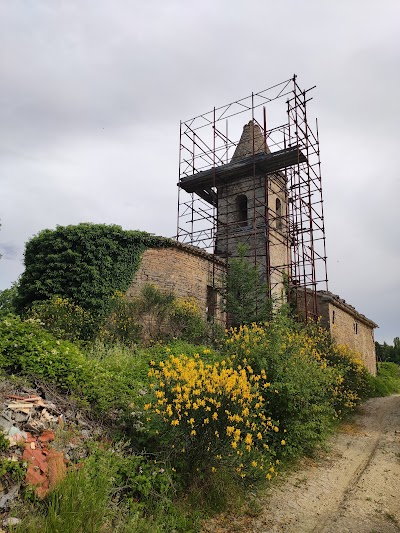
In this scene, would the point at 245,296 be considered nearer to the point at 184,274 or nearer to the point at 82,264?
the point at 184,274

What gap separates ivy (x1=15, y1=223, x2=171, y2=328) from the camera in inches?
495

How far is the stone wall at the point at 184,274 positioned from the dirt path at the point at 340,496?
718 centimetres

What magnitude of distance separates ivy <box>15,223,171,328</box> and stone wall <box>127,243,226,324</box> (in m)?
0.43

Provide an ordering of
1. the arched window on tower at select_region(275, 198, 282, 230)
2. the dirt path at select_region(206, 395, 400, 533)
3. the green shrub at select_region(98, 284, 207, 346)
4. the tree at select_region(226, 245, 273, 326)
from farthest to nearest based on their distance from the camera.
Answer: the arched window on tower at select_region(275, 198, 282, 230)
the tree at select_region(226, 245, 273, 326)
the green shrub at select_region(98, 284, 207, 346)
the dirt path at select_region(206, 395, 400, 533)

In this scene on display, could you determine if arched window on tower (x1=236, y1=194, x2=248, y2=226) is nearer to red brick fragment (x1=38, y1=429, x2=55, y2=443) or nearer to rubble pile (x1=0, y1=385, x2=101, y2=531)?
rubble pile (x1=0, y1=385, x2=101, y2=531)

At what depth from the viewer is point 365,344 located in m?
24.5

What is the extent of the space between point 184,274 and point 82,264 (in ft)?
12.7

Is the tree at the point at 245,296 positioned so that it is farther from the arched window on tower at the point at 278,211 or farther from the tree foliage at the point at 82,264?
the arched window on tower at the point at 278,211

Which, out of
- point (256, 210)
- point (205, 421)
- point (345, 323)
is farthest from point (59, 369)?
point (345, 323)

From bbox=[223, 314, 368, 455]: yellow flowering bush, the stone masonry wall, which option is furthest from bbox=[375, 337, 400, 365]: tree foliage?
Result: bbox=[223, 314, 368, 455]: yellow flowering bush

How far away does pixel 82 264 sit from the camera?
12742 millimetres

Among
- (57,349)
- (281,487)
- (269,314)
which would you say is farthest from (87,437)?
(269,314)

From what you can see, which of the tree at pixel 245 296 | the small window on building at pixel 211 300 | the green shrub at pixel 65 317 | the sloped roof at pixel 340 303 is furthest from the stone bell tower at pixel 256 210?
the green shrub at pixel 65 317

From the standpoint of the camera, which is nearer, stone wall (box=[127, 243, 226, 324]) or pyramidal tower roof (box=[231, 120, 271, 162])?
stone wall (box=[127, 243, 226, 324])
